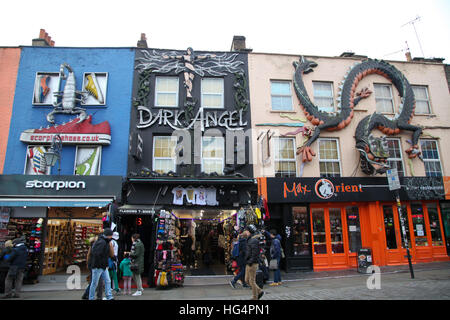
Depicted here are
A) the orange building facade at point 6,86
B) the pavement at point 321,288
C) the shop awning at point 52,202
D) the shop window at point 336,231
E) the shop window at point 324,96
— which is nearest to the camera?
the pavement at point 321,288

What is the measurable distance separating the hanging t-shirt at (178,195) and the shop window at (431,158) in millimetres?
A: 12470

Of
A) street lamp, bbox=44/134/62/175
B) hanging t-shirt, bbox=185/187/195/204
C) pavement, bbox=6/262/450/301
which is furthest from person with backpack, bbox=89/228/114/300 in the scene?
street lamp, bbox=44/134/62/175

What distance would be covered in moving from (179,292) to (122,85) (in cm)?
994

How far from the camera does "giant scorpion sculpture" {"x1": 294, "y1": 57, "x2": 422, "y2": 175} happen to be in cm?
1430

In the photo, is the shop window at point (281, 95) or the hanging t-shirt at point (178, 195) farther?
the shop window at point (281, 95)

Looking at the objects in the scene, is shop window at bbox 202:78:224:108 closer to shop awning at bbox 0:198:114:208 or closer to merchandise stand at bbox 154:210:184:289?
merchandise stand at bbox 154:210:184:289

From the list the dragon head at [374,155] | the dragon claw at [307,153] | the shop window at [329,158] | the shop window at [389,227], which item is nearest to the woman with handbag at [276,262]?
the dragon claw at [307,153]

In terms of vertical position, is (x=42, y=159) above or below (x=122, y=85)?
below

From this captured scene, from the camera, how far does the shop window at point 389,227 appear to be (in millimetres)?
14297

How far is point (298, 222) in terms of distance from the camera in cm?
1407

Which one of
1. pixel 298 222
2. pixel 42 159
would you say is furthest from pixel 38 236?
Result: pixel 298 222

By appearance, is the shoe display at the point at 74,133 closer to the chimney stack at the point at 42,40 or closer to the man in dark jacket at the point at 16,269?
the chimney stack at the point at 42,40
